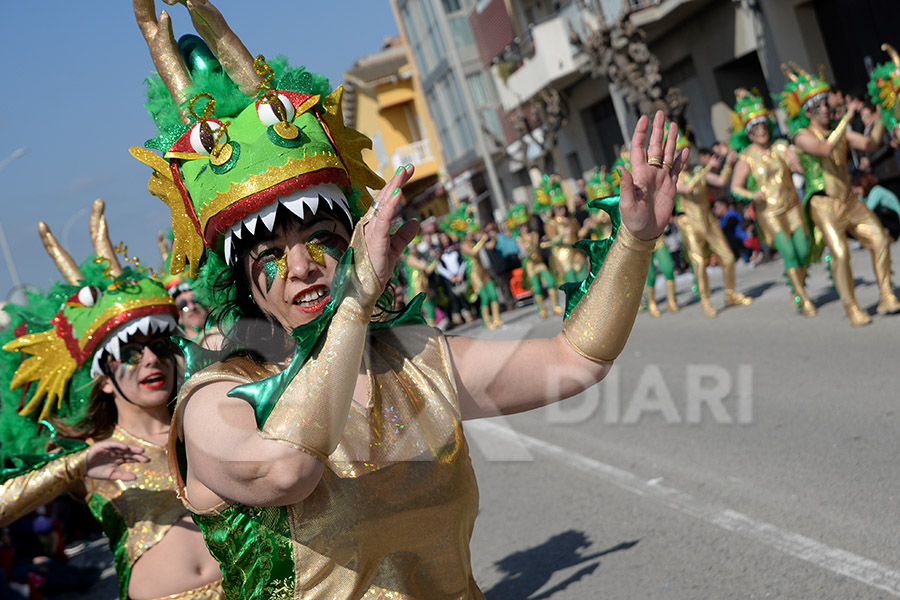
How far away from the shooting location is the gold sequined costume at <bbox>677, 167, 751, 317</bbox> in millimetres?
12789

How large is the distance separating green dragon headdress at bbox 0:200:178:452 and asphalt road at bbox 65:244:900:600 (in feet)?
7.58

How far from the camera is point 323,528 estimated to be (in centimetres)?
217

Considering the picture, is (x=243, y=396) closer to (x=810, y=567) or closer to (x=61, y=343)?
(x=61, y=343)

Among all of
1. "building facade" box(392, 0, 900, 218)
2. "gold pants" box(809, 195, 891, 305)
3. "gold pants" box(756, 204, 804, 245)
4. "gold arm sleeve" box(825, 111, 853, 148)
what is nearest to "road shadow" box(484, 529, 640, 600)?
"gold pants" box(809, 195, 891, 305)

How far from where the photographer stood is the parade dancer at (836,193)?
913 centimetres

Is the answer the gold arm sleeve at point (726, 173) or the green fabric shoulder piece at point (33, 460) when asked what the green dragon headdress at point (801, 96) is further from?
the green fabric shoulder piece at point (33, 460)

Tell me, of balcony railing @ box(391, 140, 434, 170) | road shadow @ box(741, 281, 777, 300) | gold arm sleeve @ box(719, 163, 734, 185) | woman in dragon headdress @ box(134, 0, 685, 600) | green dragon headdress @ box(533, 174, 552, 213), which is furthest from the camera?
balcony railing @ box(391, 140, 434, 170)

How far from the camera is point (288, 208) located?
2.26 meters

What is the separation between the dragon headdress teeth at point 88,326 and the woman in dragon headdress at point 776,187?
25.6 feet

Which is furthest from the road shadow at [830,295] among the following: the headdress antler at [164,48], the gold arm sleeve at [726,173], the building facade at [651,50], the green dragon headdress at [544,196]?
the headdress antler at [164,48]

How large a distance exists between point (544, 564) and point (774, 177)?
662 cm

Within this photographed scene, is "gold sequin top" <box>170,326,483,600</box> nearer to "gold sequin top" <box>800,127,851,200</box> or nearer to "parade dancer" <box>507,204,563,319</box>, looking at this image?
"gold sequin top" <box>800,127,851,200</box>

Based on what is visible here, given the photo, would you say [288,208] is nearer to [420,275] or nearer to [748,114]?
[748,114]

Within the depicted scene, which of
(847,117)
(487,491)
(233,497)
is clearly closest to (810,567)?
(233,497)
